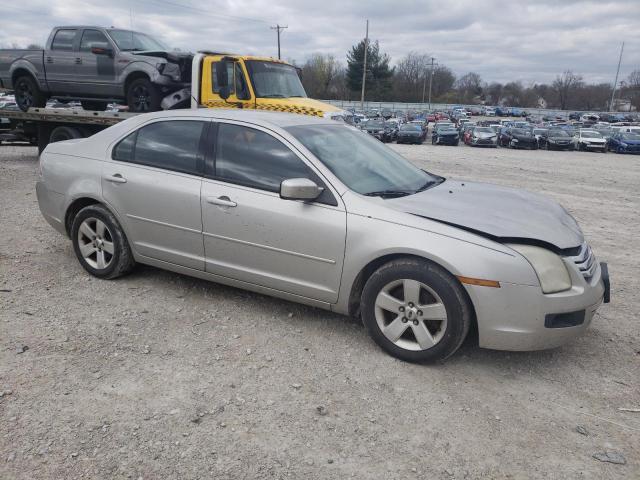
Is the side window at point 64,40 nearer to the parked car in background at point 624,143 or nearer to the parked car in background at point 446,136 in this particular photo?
the parked car in background at point 446,136

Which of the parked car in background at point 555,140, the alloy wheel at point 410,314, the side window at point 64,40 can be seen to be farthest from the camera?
the parked car in background at point 555,140

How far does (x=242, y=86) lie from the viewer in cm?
960

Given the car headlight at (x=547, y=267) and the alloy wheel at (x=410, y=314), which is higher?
the car headlight at (x=547, y=267)

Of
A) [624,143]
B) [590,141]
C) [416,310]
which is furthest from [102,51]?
[624,143]

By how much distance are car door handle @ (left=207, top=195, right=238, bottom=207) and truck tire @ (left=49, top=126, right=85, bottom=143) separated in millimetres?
8853

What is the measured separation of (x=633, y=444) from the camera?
267 cm

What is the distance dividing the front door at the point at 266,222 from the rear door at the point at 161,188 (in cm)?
15

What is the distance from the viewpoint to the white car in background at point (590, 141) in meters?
28.2

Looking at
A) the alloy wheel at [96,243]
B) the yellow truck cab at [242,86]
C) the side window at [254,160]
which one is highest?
the yellow truck cab at [242,86]

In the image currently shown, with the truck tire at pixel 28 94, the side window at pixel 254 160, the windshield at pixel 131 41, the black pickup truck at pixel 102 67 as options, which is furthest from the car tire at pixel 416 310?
the truck tire at pixel 28 94

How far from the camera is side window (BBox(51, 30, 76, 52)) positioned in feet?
35.4

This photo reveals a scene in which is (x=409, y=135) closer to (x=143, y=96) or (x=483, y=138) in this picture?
(x=483, y=138)

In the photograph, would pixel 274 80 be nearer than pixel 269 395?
No

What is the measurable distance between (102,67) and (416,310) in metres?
9.77
